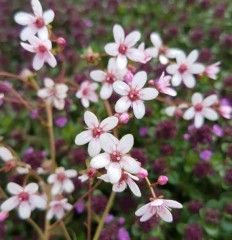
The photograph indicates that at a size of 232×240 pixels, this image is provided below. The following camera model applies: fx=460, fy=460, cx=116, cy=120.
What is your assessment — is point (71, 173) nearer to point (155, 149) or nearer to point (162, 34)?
point (155, 149)

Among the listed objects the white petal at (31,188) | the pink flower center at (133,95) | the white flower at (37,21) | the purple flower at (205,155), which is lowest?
the purple flower at (205,155)

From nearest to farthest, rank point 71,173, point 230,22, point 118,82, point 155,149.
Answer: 1. point 118,82
2. point 71,173
3. point 155,149
4. point 230,22

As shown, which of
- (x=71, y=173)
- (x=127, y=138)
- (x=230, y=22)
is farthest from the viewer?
(x=230, y=22)

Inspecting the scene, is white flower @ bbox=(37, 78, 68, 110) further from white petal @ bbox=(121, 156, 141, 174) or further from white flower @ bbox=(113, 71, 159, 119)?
white petal @ bbox=(121, 156, 141, 174)

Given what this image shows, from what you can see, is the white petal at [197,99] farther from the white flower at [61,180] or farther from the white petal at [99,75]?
the white flower at [61,180]

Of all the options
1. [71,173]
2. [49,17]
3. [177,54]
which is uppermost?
[49,17]

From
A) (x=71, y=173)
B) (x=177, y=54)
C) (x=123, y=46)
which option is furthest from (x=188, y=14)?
(x=71, y=173)

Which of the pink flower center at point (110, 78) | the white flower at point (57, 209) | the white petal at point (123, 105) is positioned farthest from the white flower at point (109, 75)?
the white flower at point (57, 209)

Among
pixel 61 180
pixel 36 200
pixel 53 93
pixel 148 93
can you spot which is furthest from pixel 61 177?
pixel 148 93
